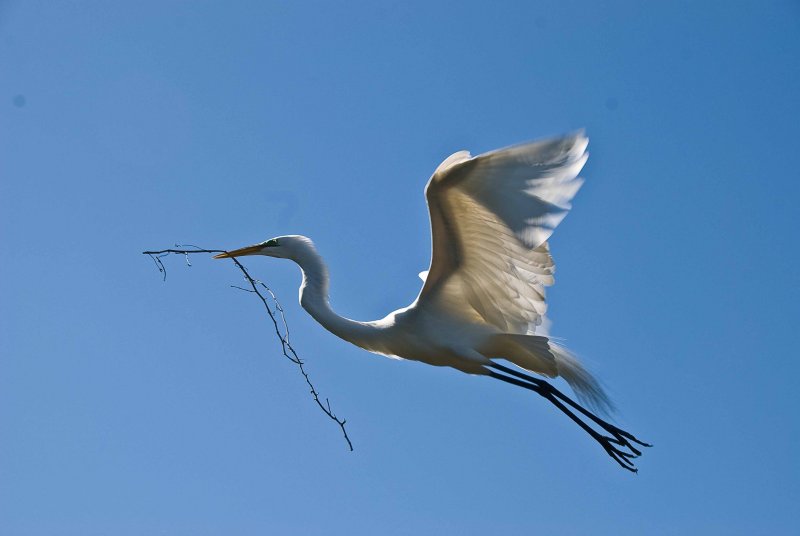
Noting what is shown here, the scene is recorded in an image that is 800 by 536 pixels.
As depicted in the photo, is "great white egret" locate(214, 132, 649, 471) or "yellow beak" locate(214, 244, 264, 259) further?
"yellow beak" locate(214, 244, 264, 259)

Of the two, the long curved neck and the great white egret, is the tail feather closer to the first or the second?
the great white egret

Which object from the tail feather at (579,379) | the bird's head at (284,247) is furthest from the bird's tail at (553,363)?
the bird's head at (284,247)

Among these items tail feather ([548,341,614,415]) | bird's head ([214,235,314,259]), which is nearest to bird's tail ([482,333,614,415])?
tail feather ([548,341,614,415])

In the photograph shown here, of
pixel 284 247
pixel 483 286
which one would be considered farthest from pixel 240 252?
pixel 483 286

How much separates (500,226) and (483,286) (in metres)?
0.71

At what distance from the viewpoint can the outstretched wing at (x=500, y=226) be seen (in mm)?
5129

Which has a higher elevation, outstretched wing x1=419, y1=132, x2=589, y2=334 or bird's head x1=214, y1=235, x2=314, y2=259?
bird's head x1=214, y1=235, x2=314, y2=259

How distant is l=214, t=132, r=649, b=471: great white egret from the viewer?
5340 mm

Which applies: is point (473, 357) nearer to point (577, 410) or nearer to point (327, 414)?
point (577, 410)

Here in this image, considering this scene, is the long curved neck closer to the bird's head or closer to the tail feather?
the bird's head

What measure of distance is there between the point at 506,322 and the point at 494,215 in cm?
119

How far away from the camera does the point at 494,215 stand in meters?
5.59

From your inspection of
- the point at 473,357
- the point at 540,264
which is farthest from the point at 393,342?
the point at 540,264

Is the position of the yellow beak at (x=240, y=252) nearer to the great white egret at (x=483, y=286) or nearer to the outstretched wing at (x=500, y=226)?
the great white egret at (x=483, y=286)
